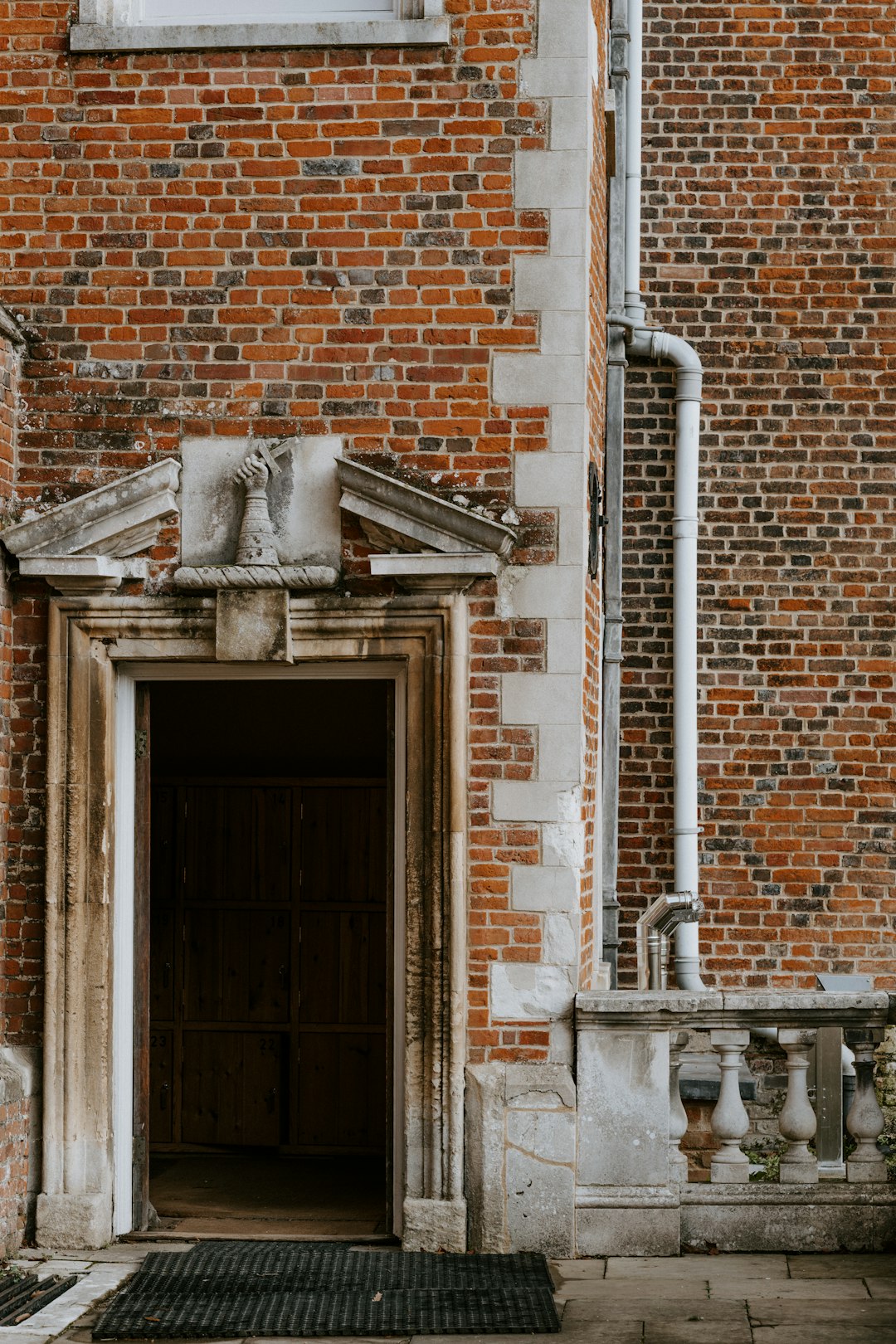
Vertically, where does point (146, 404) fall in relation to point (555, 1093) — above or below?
above

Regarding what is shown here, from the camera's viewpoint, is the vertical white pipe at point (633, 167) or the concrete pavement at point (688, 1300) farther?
the vertical white pipe at point (633, 167)

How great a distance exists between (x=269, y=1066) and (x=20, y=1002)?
2.50 m

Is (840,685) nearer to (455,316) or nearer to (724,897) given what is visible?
(724,897)

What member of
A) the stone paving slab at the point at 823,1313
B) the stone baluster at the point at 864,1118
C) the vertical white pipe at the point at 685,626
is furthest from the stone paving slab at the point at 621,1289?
the vertical white pipe at the point at 685,626

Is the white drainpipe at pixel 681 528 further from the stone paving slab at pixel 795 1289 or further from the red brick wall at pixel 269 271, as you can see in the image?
the stone paving slab at pixel 795 1289

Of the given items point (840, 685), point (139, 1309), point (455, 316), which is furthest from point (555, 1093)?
point (840, 685)

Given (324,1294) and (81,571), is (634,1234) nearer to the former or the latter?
(324,1294)

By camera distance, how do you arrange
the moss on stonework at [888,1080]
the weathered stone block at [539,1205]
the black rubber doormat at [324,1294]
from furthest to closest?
the moss on stonework at [888,1080] < the weathered stone block at [539,1205] < the black rubber doormat at [324,1294]

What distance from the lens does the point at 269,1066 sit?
8617 mm

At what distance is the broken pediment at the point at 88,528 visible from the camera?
6285mm

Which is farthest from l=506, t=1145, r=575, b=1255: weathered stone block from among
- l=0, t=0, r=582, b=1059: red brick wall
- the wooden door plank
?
the wooden door plank

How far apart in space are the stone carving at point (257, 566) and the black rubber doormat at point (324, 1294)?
2593mm

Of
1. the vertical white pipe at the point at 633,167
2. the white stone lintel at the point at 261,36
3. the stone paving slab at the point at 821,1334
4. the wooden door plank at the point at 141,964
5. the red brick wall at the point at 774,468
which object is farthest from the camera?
the red brick wall at the point at 774,468

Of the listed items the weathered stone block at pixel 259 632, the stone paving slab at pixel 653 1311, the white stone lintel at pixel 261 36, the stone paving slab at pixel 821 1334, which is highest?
the white stone lintel at pixel 261 36
